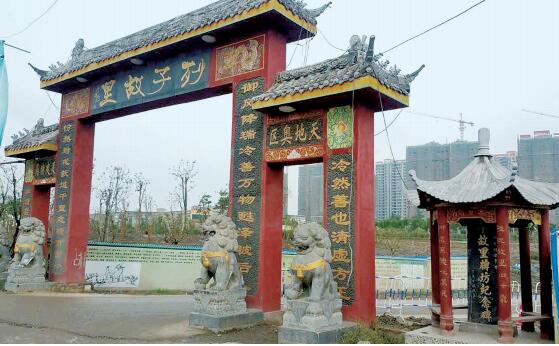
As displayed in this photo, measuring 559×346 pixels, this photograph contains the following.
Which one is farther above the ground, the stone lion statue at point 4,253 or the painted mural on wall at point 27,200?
the painted mural on wall at point 27,200

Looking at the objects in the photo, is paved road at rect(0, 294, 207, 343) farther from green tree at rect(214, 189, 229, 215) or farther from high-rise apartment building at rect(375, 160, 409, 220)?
high-rise apartment building at rect(375, 160, 409, 220)

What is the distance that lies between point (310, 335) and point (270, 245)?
2.28 m

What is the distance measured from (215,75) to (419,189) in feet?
14.9

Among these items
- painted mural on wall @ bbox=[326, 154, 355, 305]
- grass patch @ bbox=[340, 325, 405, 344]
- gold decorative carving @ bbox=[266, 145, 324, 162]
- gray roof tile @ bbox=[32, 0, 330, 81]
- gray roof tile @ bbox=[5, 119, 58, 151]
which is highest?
gray roof tile @ bbox=[32, 0, 330, 81]

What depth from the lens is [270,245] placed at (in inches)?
307

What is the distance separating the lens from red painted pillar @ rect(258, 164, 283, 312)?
25.0 ft

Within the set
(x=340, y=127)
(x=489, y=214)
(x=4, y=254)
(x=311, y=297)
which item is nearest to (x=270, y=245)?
(x=311, y=297)

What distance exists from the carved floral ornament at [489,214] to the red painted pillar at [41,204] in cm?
1087

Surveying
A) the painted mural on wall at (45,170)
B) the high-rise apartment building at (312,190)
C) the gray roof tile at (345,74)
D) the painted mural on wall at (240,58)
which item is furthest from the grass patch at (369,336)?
the high-rise apartment building at (312,190)

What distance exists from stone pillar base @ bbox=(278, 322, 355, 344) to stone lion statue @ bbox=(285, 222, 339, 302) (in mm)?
396

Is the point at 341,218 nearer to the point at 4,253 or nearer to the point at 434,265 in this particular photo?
the point at 434,265

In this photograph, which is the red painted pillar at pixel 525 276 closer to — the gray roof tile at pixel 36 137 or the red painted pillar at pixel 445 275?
the red painted pillar at pixel 445 275

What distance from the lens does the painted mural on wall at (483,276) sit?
6.07 m

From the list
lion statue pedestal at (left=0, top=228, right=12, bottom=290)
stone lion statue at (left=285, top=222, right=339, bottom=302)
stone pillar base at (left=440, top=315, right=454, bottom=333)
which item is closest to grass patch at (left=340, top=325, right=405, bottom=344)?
stone lion statue at (left=285, top=222, right=339, bottom=302)
